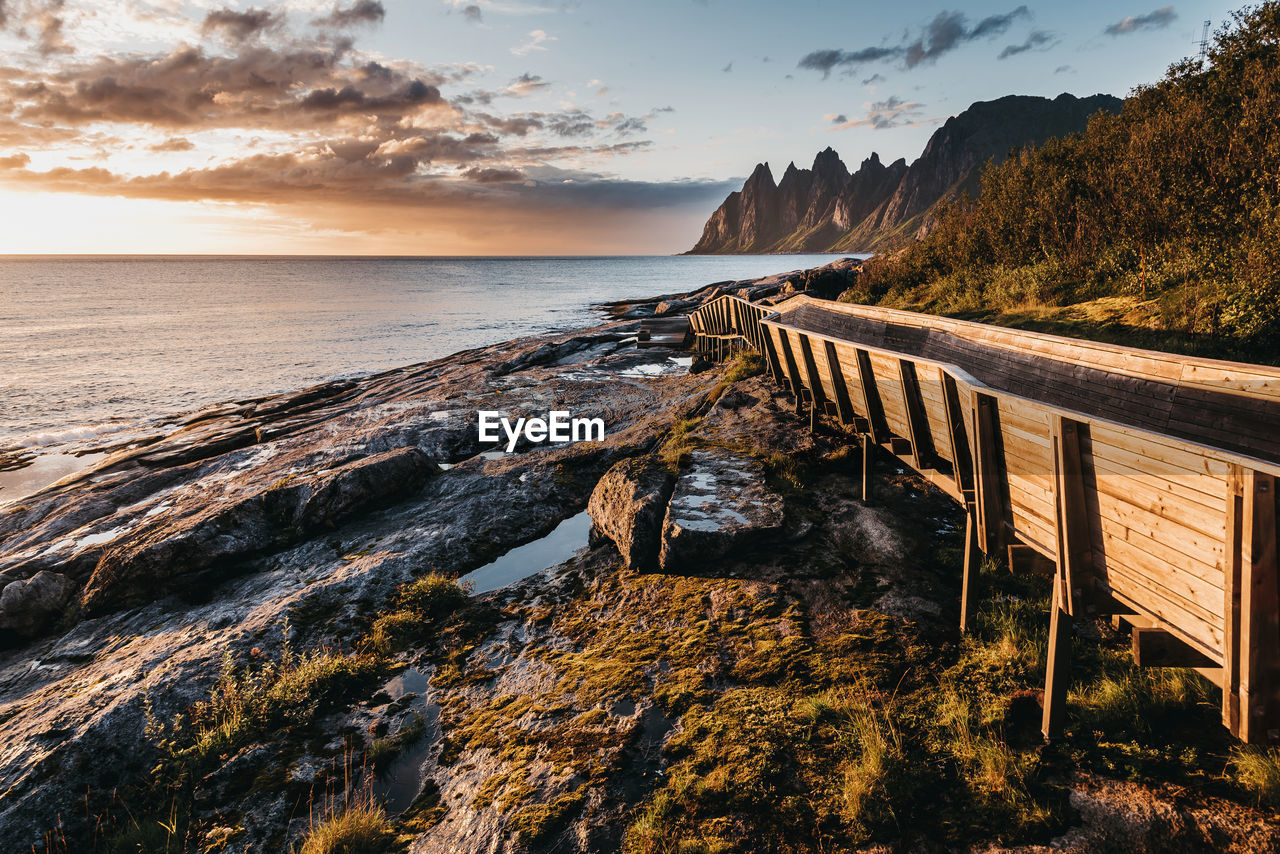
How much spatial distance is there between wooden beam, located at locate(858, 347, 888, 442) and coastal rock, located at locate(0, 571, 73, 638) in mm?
13343

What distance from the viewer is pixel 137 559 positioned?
9.13 meters

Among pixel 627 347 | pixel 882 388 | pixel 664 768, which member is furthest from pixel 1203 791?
pixel 627 347

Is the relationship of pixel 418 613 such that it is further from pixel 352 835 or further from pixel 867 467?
pixel 867 467

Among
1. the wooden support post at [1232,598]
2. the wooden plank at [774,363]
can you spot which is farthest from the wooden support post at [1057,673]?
the wooden plank at [774,363]

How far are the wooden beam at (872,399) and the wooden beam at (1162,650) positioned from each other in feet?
15.3

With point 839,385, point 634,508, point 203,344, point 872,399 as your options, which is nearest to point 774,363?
point 839,385

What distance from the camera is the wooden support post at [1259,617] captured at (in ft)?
8.79

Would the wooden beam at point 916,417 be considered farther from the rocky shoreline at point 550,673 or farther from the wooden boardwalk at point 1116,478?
the rocky shoreline at point 550,673

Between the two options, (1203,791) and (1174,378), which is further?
(1174,378)

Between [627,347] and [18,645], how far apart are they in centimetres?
2509

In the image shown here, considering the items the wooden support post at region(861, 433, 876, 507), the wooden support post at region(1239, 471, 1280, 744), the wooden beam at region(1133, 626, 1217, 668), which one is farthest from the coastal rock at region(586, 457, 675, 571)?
the wooden support post at region(1239, 471, 1280, 744)

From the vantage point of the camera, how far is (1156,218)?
48.2 feet

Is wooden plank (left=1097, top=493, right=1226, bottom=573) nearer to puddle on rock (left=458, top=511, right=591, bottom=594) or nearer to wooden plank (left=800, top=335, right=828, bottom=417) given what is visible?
wooden plank (left=800, top=335, right=828, bottom=417)

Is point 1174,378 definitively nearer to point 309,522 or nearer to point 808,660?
point 808,660
